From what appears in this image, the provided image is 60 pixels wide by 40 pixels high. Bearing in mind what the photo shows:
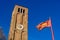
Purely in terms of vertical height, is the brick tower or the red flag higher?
the brick tower

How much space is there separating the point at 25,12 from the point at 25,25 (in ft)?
14.9

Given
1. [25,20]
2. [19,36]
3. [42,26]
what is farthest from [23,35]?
[42,26]

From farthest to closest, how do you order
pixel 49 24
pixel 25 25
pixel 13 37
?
pixel 25 25
pixel 13 37
pixel 49 24

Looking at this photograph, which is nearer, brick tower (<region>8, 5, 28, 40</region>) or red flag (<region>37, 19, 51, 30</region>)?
red flag (<region>37, 19, 51, 30</region>)

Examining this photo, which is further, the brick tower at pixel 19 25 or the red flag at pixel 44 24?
the brick tower at pixel 19 25

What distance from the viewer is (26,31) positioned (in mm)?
45562

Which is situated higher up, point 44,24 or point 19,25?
point 19,25

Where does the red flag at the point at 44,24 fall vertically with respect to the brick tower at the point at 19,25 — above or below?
below

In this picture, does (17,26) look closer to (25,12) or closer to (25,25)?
(25,25)

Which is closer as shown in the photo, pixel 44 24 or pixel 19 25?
pixel 44 24

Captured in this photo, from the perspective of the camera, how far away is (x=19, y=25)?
148 ft

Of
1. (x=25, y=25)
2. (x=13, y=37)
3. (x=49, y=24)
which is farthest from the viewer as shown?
(x=25, y=25)

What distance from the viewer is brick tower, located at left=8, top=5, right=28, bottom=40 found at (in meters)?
44.0

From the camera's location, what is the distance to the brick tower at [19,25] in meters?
44.0
